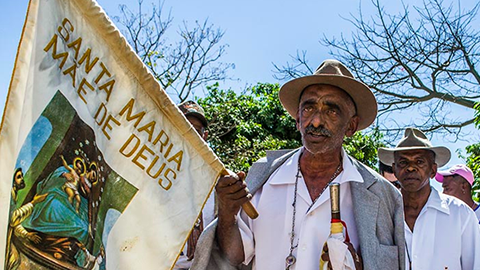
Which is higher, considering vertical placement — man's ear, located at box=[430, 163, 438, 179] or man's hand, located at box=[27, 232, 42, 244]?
man's ear, located at box=[430, 163, 438, 179]

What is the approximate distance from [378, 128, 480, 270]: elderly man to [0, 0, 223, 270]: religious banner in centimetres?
255

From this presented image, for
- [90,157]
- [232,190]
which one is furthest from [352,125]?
[90,157]

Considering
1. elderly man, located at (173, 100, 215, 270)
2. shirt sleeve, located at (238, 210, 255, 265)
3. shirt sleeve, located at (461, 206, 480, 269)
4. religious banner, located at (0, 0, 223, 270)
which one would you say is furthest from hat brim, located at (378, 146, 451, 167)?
religious banner, located at (0, 0, 223, 270)

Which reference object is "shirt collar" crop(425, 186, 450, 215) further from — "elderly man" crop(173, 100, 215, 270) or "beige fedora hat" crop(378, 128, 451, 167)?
"elderly man" crop(173, 100, 215, 270)

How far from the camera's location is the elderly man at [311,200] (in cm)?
335

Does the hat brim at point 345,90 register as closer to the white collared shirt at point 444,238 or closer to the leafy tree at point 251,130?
the white collared shirt at point 444,238

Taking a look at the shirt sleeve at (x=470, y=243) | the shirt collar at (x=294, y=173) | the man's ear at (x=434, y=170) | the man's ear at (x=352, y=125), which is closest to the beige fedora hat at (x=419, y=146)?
the man's ear at (x=434, y=170)

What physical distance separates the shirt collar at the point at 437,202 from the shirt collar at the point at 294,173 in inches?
70.1

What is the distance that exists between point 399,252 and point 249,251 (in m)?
0.87

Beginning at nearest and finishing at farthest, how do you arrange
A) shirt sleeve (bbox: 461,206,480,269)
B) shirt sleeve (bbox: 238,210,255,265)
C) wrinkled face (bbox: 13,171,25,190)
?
1. wrinkled face (bbox: 13,171,25,190)
2. shirt sleeve (bbox: 238,210,255,265)
3. shirt sleeve (bbox: 461,206,480,269)

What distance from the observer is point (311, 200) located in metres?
3.58

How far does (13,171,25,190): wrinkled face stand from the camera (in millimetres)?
2039

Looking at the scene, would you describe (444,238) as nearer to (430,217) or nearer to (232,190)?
(430,217)

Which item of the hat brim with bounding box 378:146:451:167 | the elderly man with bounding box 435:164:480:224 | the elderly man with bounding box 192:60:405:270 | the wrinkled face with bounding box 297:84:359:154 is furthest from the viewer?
the elderly man with bounding box 435:164:480:224
